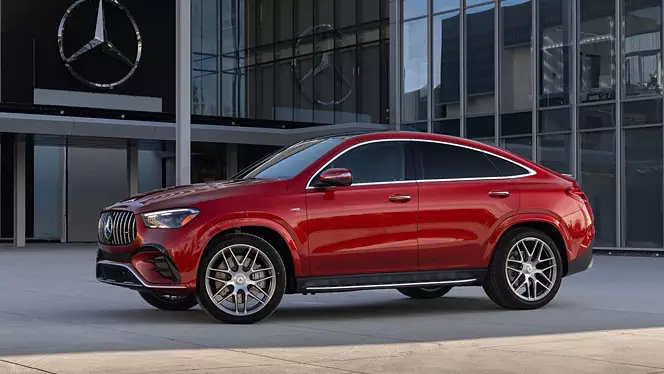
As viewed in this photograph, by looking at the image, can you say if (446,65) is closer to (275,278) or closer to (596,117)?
(596,117)

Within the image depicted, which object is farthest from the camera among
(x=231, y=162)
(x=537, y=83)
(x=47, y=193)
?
(x=231, y=162)

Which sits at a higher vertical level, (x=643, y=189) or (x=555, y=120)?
(x=555, y=120)

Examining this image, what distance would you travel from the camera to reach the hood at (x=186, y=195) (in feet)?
30.3

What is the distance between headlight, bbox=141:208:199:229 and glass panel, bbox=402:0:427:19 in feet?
74.4

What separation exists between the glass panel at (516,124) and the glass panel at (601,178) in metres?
1.82

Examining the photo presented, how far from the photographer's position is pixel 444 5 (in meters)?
29.9

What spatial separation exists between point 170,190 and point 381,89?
94.8ft

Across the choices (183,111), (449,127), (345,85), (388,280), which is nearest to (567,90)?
(449,127)

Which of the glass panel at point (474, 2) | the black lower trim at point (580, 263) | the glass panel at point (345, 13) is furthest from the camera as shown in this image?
the glass panel at point (345, 13)

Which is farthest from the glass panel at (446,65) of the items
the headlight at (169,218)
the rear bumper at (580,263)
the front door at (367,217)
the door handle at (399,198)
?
the headlight at (169,218)

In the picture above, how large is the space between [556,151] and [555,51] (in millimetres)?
2448

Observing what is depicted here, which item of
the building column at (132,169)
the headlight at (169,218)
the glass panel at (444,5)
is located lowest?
the headlight at (169,218)

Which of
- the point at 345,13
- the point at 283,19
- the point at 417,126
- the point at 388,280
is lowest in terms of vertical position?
the point at 388,280

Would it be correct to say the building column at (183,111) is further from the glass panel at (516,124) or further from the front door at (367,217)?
the glass panel at (516,124)
